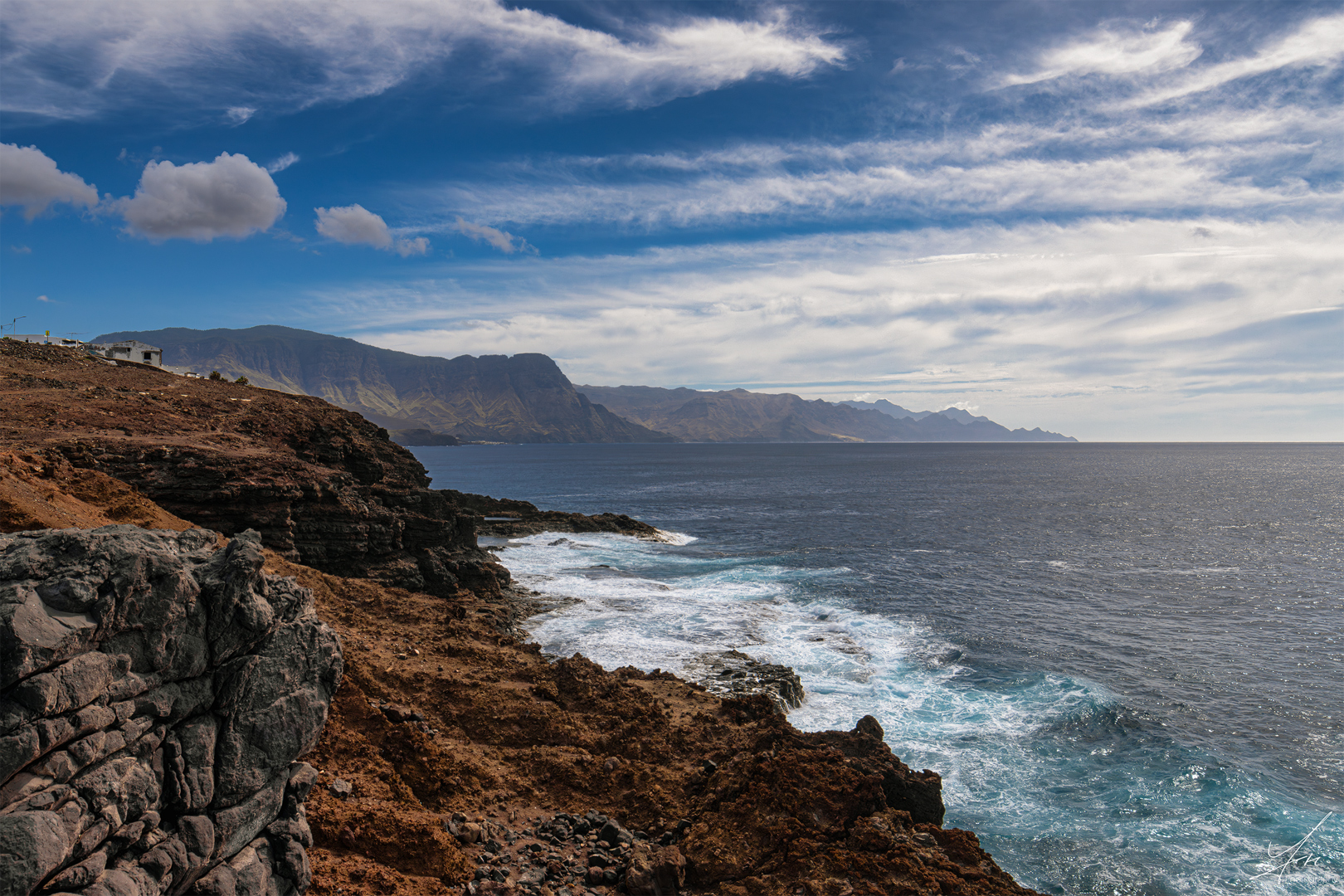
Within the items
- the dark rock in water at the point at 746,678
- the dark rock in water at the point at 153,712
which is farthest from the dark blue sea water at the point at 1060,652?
the dark rock in water at the point at 153,712

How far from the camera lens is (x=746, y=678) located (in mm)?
25078

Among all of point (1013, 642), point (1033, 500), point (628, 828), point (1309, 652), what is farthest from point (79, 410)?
point (1033, 500)

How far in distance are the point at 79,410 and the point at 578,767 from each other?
31.3 metres

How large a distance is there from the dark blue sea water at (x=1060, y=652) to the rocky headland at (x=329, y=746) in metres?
5.73

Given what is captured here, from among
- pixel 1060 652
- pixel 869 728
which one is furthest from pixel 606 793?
pixel 1060 652

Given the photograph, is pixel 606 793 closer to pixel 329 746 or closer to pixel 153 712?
pixel 329 746

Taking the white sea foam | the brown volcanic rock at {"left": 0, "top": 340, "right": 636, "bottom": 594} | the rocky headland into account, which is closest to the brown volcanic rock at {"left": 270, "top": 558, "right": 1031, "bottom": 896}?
the rocky headland

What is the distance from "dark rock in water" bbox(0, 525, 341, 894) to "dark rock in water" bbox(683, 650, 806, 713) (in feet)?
52.6

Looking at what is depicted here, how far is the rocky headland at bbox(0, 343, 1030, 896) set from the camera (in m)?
6.81

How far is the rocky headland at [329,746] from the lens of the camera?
22.4ft

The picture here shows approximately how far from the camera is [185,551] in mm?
8578

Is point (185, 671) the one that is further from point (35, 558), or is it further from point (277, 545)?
point (277, 545)

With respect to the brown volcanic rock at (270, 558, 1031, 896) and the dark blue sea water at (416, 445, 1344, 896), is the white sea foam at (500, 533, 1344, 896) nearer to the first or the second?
the dark blue sea water at (416, 445, 1344, 896)

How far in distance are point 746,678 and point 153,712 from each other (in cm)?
2019
